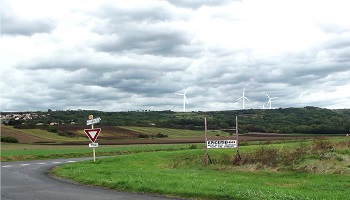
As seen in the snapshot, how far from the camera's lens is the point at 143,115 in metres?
171

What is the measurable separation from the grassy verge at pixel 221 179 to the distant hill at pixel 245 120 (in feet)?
223

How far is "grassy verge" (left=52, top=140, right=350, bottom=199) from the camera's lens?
14.3 metres

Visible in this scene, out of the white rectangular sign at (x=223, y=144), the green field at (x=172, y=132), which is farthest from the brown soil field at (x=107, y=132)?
the white rectangular sign at (x=223, y=144)

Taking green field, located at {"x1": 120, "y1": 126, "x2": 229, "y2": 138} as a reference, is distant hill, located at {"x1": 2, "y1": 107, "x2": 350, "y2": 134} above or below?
above

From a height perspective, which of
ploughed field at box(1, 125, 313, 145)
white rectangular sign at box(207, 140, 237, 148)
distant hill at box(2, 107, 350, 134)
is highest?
distant hill at box(2, 107, 350, 134)

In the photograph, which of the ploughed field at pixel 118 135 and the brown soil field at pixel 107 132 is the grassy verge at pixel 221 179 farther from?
the brown soil field at pixel 107 132

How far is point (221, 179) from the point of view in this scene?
20594 mm

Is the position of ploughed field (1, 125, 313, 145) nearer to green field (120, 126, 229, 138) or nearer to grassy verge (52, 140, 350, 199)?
green field (120, 126, 229, 138)

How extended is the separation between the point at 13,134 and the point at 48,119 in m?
43.8

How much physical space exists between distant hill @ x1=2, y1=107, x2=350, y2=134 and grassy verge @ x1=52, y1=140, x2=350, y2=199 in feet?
223

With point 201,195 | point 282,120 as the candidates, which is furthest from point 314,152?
point 282,120

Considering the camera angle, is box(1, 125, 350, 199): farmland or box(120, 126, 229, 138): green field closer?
box(1, 125, 350, 199): farmland

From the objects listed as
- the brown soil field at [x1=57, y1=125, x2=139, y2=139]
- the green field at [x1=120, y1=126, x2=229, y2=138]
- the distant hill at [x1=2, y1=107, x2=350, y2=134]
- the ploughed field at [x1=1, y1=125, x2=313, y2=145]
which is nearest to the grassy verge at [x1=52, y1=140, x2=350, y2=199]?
the ploughed field at [x1=1, y1=125, x2=313, y2=145]

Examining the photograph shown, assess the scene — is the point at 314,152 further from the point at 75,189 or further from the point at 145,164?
the point at 75,189
